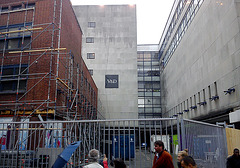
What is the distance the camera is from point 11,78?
16.1 metres

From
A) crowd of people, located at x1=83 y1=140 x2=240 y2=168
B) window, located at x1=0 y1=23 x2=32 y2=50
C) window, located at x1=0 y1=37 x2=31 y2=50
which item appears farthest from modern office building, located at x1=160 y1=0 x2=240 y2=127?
window, located at x1=0 y1=37 x2=31 y2=50

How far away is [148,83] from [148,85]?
0.44 metres

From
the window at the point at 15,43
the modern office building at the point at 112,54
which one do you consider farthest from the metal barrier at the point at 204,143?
the modern office building at the point at 112,54

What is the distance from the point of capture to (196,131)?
6375 millimetres

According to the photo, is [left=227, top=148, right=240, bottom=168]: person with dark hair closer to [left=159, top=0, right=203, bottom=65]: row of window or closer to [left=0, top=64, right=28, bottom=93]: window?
[left=0, top=64, right=28, bottom=93]: window

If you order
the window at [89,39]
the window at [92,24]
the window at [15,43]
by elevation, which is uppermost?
the window at [92,24]

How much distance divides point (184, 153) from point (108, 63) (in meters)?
33.5

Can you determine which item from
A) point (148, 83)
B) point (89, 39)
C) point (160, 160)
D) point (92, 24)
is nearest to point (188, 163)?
point (160, 160)

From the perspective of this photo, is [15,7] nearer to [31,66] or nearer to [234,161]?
[31,66]

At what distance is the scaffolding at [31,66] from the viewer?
14789 millimetres

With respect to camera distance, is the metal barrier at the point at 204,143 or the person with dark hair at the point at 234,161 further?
the person with dark hair at the point at 234,161

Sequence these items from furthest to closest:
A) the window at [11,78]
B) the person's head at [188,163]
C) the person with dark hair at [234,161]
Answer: the window at [11,78] < the person with dark hair at [234,161] < the person's head at [188,163]

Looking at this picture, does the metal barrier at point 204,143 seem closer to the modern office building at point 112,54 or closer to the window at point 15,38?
the window at point 15,38

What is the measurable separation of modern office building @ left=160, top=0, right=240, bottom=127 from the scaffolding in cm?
1225
